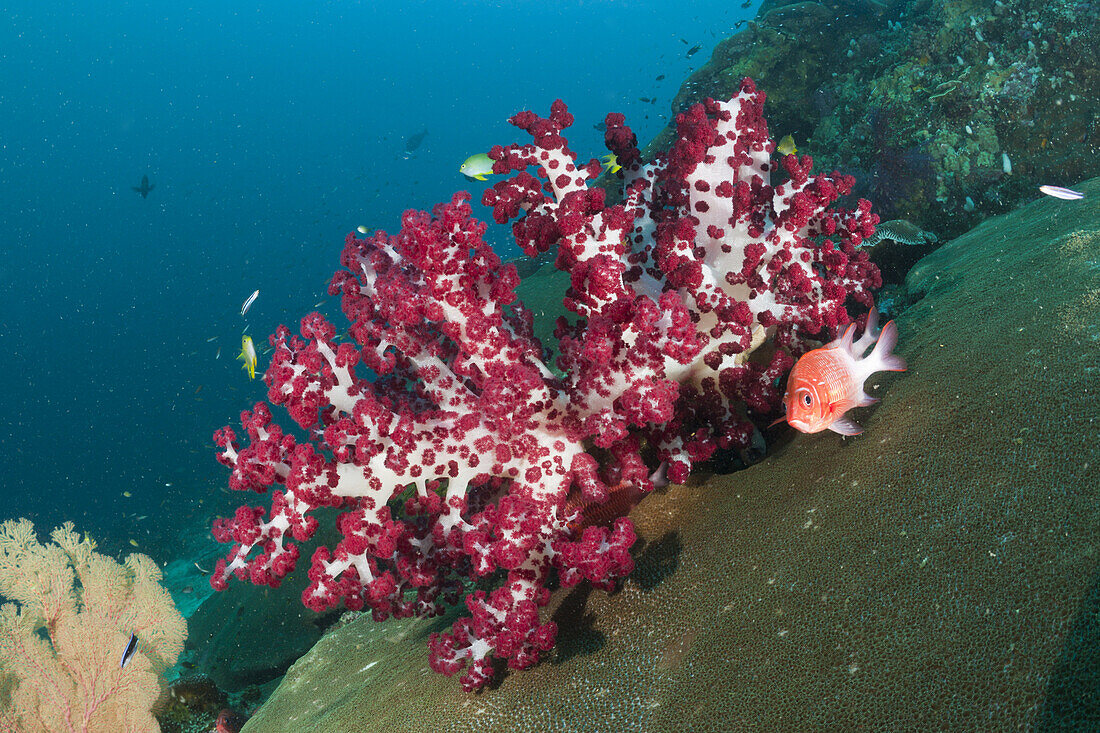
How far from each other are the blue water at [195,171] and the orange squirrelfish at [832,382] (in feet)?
74.0

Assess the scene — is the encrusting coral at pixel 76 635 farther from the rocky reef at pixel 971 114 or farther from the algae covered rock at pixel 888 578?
the rocky reef at pixel 971 114

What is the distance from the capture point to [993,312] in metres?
2.66

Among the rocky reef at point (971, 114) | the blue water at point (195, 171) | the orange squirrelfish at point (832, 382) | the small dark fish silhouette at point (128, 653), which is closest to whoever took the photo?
the orange squirrelfish at point (832, 382)

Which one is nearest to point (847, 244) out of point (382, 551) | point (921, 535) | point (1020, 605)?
point (921, 535)

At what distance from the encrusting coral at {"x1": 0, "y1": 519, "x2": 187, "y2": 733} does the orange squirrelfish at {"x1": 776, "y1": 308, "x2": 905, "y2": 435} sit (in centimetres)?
460

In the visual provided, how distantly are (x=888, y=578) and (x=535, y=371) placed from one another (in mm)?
1510

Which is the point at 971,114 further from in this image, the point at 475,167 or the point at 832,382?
the point at 832,382

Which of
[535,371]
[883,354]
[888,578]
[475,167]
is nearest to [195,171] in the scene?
[475,167]

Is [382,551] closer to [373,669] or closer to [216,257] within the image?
[373,669]

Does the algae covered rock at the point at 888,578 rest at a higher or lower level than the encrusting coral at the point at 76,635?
lower

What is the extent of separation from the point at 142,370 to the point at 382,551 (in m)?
54.4

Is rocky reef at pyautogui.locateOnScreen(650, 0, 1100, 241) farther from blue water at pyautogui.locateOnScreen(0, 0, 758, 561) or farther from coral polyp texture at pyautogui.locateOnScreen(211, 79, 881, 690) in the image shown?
blue water at pyautogui.locateOnScreen(0, 0, 758, 561)

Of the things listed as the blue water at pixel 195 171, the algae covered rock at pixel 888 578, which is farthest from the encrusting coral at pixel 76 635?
the blue water at pixel 195 171

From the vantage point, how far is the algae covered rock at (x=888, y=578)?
148 cm
